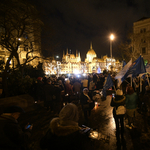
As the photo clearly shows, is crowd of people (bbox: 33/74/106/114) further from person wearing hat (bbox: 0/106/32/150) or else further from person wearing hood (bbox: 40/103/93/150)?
person wearing hat (bbox: 0/106/32/150)

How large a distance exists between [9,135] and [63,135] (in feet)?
2.69

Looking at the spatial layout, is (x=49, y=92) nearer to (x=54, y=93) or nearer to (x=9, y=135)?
(x=54, y=93)

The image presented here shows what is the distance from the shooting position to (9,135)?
1.62m

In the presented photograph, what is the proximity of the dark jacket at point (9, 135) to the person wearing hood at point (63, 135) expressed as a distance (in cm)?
37

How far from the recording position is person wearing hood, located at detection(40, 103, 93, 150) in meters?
1.68

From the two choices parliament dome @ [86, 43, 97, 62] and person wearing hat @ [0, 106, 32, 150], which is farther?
Answer: parliament dome @ [86, 43, 97, 62]

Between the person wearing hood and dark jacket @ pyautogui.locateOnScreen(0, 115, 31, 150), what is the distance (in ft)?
1.22

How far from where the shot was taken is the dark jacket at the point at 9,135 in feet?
5.24

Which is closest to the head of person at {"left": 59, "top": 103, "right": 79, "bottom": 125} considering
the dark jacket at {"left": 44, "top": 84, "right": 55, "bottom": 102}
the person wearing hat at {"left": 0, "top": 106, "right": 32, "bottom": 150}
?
the person wearing hat at {"left": 0, "top": 106, "right": 32, "bottom": 150}

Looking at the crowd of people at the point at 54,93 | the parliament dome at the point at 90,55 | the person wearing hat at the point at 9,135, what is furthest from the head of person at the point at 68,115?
the parliament dome at the point at 90,55

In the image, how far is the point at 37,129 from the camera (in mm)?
4332

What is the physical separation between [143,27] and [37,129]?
4344cm

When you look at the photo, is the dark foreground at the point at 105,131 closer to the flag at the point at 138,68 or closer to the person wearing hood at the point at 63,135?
the person wearing hood at the point at 63,135

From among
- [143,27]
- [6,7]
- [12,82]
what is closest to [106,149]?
[12,82]
